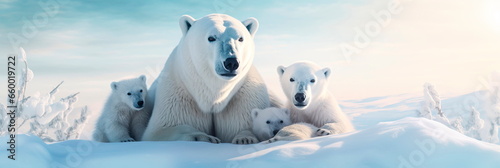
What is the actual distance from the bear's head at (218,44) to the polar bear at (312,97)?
1.81ft

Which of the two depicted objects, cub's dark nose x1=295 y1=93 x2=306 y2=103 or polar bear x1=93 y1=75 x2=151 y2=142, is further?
polar bear x1=93 y1=75 x2=151 y2=142

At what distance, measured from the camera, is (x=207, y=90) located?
4312 mm

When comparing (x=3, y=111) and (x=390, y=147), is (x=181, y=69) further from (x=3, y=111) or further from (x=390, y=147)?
(x=3, y=111)


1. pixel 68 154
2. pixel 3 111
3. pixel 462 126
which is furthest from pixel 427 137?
pixel 462 126

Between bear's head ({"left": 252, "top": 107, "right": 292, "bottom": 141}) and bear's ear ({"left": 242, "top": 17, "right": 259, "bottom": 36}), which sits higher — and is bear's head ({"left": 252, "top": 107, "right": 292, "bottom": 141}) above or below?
below

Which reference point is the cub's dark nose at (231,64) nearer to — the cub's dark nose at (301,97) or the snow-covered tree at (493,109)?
the cub's dark nose at (301,97)

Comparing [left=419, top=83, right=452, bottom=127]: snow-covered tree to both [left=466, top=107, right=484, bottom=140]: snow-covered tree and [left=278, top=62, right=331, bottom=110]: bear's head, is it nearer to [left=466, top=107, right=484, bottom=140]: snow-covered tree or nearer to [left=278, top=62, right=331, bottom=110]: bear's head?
[left=466, top=107, right=484, bottom=140]: snow-covered tree

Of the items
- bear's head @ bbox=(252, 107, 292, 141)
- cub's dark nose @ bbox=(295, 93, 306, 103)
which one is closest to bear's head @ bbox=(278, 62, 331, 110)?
cub's dark nose @ bbox=(295, 93, 306, 103)

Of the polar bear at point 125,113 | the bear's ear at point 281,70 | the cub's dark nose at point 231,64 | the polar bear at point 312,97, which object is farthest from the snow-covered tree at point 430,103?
the cub's dark nose at point 231,64

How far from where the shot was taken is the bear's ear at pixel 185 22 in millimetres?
4441

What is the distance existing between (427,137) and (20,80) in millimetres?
4871

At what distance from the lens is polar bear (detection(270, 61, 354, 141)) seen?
14.2ft

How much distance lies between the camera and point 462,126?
29.3 ft

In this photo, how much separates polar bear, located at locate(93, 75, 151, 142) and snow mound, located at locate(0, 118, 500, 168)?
1.31m
